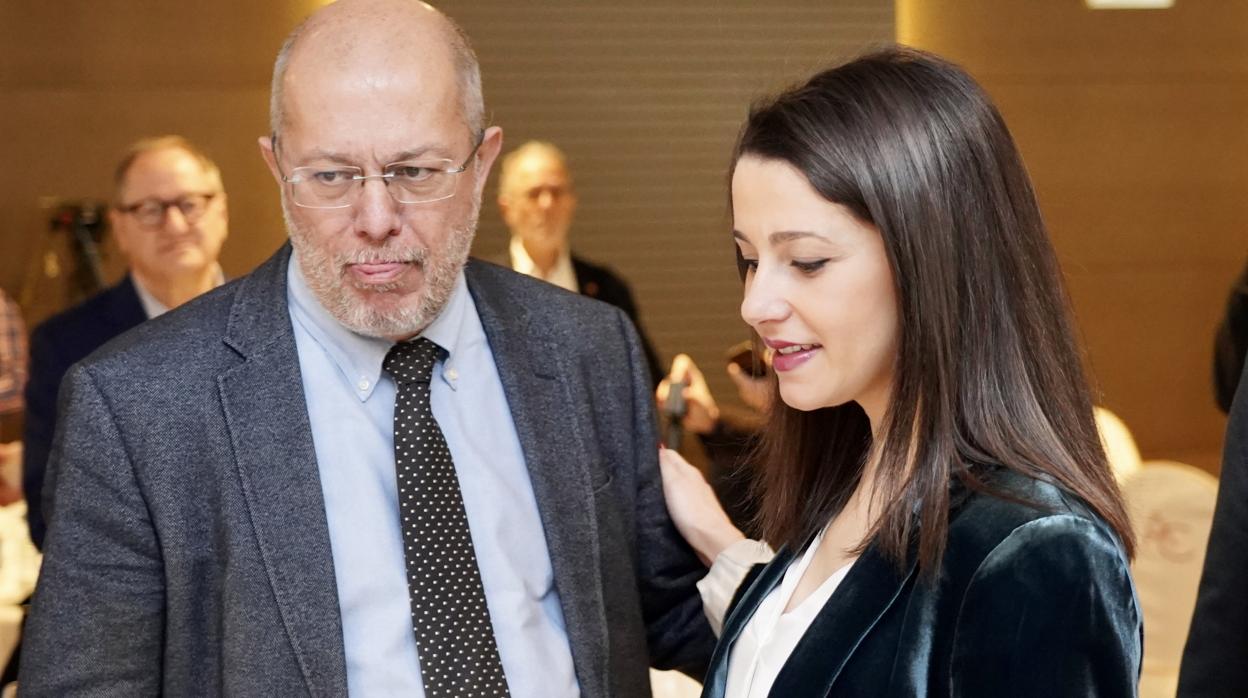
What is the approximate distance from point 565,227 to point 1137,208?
246 cm

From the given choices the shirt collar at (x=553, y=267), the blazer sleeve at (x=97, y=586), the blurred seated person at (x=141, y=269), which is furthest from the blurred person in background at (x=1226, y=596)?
the shirt collar at (x=553, y=267)

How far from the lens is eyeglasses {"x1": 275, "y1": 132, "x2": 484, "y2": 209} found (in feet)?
6.04

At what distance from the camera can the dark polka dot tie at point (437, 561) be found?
1803 millimetres

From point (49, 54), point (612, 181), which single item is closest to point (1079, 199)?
point (612, 181)

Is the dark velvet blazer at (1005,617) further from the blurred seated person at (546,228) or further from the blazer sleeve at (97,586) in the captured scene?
the blurred seated person at (546,228)

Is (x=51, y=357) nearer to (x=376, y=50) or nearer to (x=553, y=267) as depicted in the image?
(x=376, y=50)

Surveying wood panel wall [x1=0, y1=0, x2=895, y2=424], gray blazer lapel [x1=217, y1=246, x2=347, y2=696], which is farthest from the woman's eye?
wood panel wall [x1=0, y1=0, x2=895, y2=424]

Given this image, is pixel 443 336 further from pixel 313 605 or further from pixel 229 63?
pixel 229 63

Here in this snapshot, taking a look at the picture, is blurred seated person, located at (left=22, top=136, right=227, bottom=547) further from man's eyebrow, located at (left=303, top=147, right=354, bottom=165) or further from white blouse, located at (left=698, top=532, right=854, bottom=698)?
white blouse, located at (left=698, top=532, right=854, bottom=698)

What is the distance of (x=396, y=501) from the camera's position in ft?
6.16

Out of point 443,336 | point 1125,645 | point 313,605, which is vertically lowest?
point 313,605

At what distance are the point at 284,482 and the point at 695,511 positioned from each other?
622 mm

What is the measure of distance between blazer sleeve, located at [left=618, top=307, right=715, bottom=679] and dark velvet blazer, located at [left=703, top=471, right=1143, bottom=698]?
75 cm

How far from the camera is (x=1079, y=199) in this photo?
5828 mm
